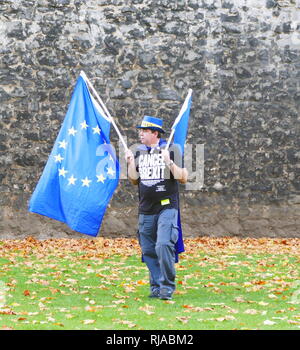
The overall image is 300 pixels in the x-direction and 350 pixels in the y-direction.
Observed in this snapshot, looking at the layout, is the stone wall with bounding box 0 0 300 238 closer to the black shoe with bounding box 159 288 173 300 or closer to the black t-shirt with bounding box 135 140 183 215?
the black t-shirt with bounding box 135 140 183 215

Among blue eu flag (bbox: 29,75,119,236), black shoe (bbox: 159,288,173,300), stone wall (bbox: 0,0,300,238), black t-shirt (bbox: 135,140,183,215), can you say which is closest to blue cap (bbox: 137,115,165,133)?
black t-shirt (bbox: 135,140,183,215)

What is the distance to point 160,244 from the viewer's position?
7996 millimetres

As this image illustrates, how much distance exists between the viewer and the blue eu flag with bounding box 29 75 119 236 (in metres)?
8.45

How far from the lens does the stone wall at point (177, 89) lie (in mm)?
14211

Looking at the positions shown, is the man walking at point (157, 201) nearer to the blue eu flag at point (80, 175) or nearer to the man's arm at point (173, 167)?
the man's arm at point (173, 167)

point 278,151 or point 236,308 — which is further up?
point 278,151

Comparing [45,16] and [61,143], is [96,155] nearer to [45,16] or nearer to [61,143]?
[61,143]

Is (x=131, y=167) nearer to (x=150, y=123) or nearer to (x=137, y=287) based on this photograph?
(x=150, y=123)

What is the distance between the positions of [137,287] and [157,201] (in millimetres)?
1366

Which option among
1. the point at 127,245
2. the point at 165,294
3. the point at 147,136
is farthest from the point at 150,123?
the point at 127,245

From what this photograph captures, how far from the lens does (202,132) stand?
14523mm

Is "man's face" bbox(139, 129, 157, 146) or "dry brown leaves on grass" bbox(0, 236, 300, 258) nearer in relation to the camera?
"man's face" bbox(139, 129, 157, 146)
